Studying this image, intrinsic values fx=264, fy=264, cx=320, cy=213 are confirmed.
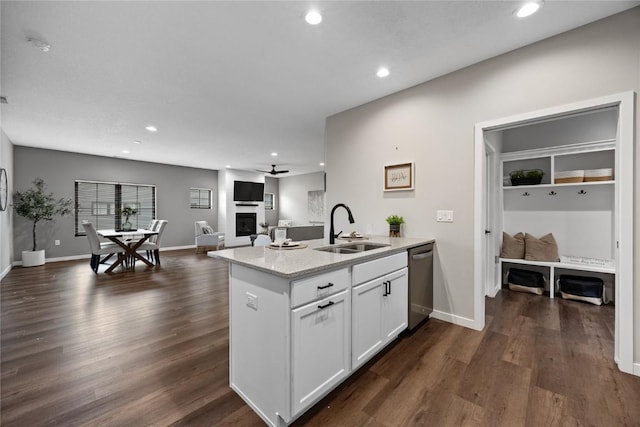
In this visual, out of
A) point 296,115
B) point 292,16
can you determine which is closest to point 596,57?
point 292,16

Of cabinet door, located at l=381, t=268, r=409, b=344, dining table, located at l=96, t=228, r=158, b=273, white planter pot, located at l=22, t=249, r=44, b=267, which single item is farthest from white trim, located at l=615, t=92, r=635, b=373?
white planter pot, located at l=22, t=249, r=44, b=267

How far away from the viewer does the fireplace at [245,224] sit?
29.1 feet

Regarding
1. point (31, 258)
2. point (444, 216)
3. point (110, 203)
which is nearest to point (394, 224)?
point (444, 216)

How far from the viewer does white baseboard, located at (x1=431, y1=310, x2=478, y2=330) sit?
2.61 meters

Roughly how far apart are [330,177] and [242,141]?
2.50m

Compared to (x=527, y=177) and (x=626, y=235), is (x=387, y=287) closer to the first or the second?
(x=626, y=235)

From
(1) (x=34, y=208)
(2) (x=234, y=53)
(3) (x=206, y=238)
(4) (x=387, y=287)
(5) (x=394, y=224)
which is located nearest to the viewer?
(4) (x=387, y=287)

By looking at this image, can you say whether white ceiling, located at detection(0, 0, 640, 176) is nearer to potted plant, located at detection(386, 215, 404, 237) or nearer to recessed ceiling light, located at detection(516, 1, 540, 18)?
recessed ceiling light, located at detection(516, 1, 540, 18)

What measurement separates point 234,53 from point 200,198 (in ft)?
23.5

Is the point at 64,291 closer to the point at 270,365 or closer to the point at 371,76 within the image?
the point at 270,365

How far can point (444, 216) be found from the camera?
Result: 2.79 metres

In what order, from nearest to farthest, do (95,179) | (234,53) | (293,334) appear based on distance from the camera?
(293,334) < (234,53) < (95,179)

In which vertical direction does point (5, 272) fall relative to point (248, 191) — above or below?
below

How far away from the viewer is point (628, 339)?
1.87m
